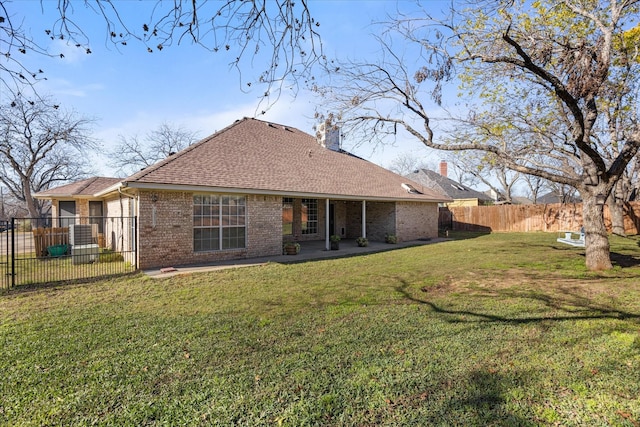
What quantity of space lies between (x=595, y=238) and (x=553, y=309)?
200 inches

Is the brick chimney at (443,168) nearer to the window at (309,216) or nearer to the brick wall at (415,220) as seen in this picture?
the brick wall at (415,220)

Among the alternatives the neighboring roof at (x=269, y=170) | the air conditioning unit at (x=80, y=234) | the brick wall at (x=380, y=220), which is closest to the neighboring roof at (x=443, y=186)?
the neighboring roof at (x=269, y=170)

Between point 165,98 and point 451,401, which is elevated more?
point 165,98

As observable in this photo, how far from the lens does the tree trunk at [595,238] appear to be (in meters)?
8.81

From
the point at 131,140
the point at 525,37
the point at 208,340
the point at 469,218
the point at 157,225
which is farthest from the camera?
the point at 131,140

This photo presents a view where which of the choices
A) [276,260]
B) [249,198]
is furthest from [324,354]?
[249,198]

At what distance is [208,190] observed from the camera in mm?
10117

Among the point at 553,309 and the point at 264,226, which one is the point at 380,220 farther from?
the point at 553,309

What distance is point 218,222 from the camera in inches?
430

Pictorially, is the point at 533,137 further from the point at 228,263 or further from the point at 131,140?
the point at 131,140

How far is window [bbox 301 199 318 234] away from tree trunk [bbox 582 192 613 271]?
1125cm

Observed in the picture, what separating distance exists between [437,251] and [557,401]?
11034 millimetres

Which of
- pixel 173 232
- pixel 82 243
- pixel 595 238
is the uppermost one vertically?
pixel 173 232

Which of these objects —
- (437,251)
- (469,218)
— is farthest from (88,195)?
(469,218)
